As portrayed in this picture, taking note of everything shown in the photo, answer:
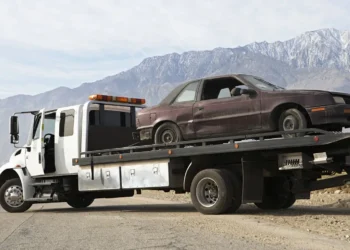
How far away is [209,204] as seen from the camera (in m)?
9.58

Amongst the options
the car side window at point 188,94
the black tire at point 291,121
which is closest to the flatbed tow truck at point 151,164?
the black tire at point 291,121

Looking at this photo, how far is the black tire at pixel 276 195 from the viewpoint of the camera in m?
10.7

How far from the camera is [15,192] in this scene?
12828 mm

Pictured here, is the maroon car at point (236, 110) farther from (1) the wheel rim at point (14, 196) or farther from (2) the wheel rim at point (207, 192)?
(1) the wheel rim at point (14, 196)

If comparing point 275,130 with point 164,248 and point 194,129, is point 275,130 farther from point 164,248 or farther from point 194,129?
point 164,248

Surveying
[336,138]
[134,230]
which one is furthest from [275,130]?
[134,230]

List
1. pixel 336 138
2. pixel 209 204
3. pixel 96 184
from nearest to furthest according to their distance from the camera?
pixel 336 138
pixel 209 204
pixel 96 184

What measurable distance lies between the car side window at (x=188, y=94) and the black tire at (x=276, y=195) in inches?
94.2

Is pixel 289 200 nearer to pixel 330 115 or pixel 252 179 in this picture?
pixel 252 179

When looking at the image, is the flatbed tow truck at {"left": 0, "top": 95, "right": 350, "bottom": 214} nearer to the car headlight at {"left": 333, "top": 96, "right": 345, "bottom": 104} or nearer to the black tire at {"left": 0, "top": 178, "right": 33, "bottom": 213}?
the black tire at {"left": 0, "top": 178, "right": 33, "bottom": 213}

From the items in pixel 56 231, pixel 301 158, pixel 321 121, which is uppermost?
pixel 321 121

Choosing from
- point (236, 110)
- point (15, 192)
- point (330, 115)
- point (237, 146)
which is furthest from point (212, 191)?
point (15, 192)

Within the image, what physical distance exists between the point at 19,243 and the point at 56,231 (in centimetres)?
118

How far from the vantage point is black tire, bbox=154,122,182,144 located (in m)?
10.0
